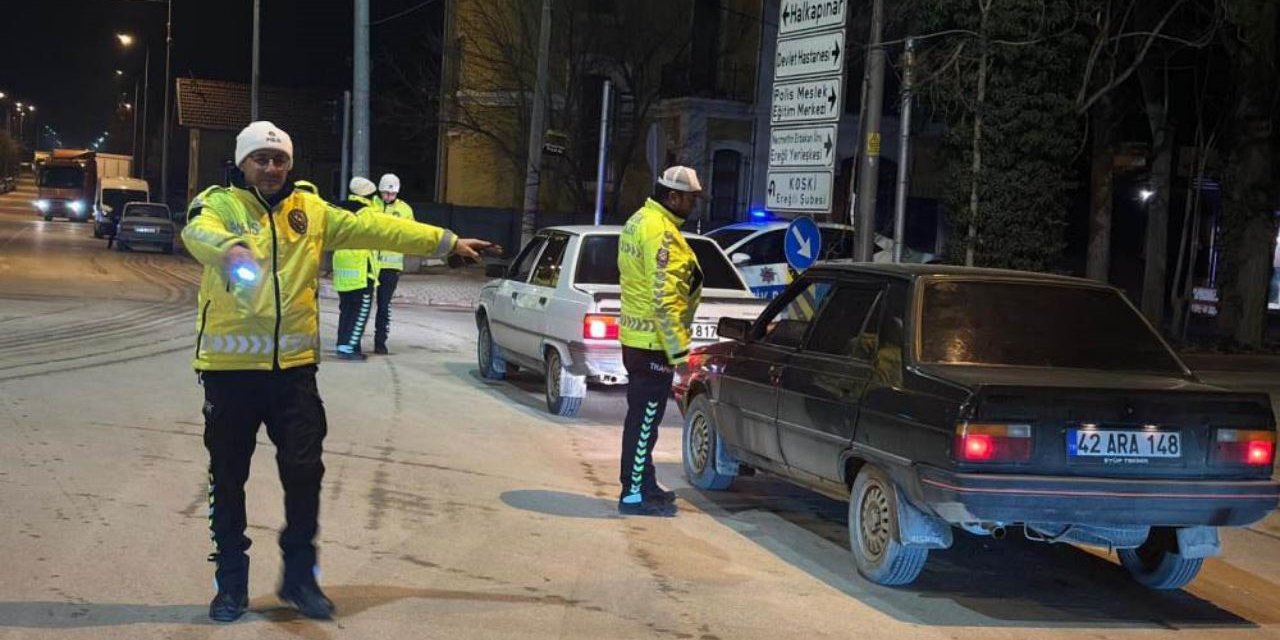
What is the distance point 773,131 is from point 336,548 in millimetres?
8175

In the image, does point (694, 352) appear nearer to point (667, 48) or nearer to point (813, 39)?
point (813, 39)

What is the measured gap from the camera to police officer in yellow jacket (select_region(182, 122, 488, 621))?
17.0 ft

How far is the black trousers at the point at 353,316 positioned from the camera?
14133mm

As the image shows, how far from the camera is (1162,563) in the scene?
6.67 meters

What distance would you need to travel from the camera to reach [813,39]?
13.1 m

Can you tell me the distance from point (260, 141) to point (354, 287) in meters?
8.83

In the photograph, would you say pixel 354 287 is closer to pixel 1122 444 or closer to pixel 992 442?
pixel 992 442

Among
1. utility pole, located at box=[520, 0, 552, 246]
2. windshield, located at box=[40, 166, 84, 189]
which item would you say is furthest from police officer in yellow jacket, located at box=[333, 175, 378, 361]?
windshield, located at box=[40, 166, 84, 189]

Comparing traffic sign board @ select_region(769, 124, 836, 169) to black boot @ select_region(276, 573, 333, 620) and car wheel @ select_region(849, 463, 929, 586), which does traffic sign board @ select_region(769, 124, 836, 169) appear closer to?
car wheel @ select_region(849, 463, 929, 586)

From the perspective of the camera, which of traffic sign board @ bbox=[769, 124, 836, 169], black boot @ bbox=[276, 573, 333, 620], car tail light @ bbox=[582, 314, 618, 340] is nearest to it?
black boot @ bbox=[276, 573, 333, 620]

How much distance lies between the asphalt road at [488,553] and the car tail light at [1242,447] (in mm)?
775

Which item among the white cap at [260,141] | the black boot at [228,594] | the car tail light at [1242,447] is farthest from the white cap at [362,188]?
the car tail light at [1242,447]

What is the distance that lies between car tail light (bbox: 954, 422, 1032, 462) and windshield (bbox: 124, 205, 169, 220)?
3742cm

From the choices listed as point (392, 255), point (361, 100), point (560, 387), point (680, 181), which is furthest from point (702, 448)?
point (361, 100)
